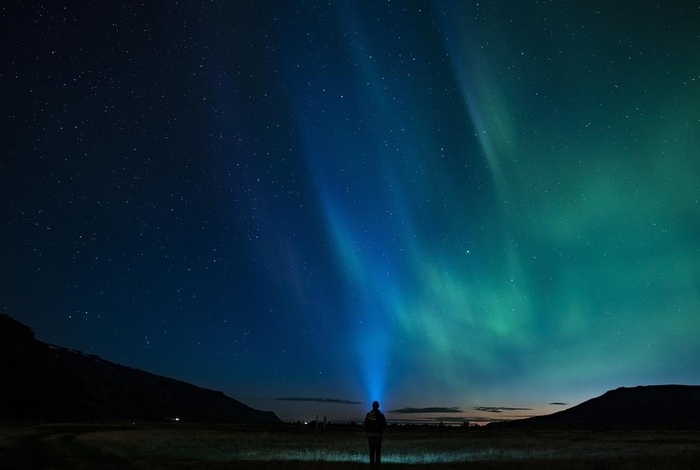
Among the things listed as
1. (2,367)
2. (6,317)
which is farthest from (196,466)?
(6,317)

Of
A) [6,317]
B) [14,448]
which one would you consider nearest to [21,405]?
[6,317]

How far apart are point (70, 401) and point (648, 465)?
130938mm

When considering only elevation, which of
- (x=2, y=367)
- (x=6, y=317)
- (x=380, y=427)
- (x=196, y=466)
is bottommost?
(x=196, y=466)

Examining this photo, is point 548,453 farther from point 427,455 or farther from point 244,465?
point 244,465

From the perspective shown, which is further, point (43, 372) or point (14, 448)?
point (43, 372)

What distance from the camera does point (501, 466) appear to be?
963 inches

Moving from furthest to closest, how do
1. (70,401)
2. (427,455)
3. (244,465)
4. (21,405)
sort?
(70,401)
(21,405)
(427,455)
(244,465)

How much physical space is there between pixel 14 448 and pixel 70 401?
374ft

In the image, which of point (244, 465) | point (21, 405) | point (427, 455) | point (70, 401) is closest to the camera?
point (244, 465)

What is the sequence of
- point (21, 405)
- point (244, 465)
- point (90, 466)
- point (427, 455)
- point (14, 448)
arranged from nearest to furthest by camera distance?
point (90, 466), point (244, 465), point (14, 448), point (427, 455), point (21, 405)

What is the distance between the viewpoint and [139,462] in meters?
24.2

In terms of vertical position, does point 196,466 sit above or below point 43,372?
below

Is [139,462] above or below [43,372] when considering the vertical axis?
below

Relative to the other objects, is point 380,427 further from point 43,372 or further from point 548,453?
point 43,372
